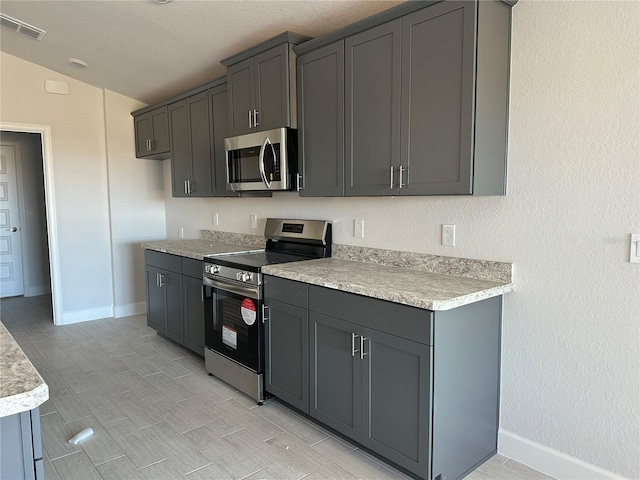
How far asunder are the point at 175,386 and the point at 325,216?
1.64 m

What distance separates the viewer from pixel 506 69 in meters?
2.18

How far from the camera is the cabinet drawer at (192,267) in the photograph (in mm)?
3541

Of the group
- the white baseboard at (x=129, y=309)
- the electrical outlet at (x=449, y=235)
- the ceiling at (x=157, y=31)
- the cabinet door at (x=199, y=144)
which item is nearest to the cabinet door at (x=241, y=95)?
the ceiling at (x=157, y=31)

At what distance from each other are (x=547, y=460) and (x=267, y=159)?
2.32m

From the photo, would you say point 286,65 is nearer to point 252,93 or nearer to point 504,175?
point 252,93

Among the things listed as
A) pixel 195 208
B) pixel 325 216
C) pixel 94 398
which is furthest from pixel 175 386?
pixel 195 208

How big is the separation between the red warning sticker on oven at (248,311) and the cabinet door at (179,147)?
178 cm

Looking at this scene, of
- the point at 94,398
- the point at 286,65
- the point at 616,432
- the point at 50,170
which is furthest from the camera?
the point at 50,170

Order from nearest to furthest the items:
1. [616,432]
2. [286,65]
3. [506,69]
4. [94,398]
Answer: [616,432] → [506,69] → [286,65] → [94,398]

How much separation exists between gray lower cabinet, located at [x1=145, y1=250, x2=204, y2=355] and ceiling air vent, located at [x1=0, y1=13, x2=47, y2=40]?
6.63 ft

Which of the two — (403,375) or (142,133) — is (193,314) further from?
(142,133)

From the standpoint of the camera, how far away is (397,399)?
2096 millimetres

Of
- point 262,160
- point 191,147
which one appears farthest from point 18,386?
point 191,147

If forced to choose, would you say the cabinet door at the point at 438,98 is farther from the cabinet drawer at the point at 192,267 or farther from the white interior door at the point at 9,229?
the white interior door at the point at 9,229
